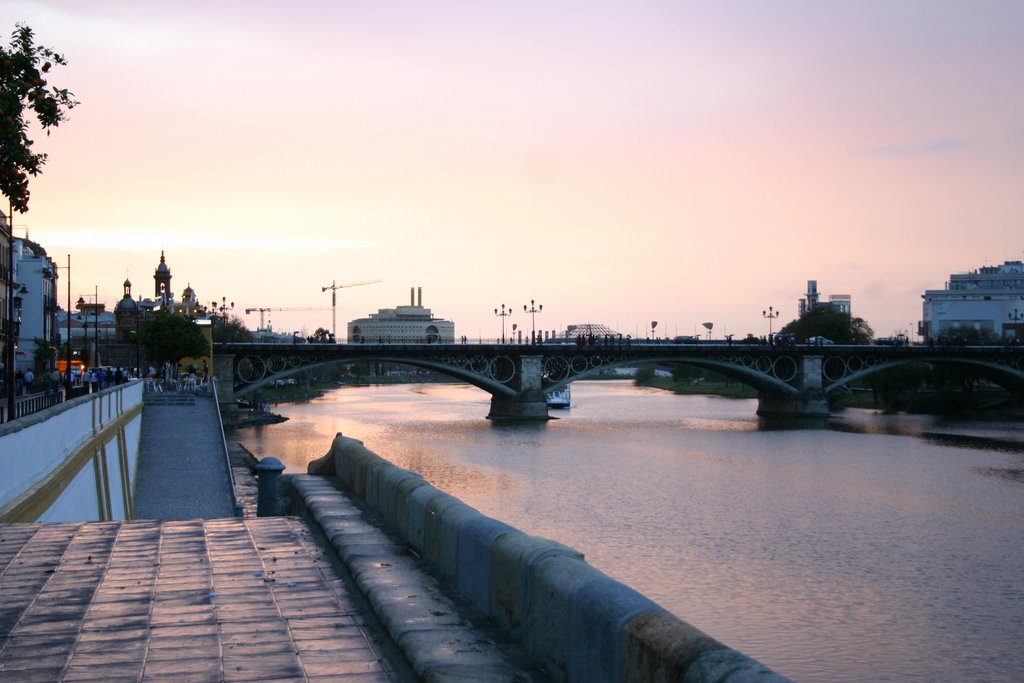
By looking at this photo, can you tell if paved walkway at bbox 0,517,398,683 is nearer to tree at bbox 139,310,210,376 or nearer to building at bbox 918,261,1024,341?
tree at bbox 139,310,210,376

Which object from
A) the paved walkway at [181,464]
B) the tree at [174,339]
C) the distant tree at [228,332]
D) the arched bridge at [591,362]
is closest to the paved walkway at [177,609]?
the paved walkway at [181,464]

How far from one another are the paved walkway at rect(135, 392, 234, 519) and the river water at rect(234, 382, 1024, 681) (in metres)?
6.61

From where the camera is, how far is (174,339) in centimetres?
7719

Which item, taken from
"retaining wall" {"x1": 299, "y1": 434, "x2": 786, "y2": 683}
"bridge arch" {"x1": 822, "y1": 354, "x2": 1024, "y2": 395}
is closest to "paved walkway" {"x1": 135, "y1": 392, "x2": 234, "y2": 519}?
"retaining wall" {"x1": 299, "y1": 434, "x2": 786, "y2": 683}

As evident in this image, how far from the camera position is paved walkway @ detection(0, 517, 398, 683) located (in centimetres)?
698

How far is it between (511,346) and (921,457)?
3696cm

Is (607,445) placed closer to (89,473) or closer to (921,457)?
(921,457)

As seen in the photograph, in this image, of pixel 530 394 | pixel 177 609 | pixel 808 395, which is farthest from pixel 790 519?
pixel 808 395

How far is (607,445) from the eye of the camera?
220 feet

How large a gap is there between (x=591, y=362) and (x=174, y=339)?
33.6 m

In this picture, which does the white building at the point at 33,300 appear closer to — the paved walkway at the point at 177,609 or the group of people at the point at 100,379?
the group of people at the point at 100,379

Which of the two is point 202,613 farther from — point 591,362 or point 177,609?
point 591,362

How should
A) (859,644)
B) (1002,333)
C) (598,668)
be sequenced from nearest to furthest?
(598,668) → (859,644) → (1002,333)

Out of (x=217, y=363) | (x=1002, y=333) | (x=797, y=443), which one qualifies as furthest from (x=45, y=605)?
(x=1002, y=333)
